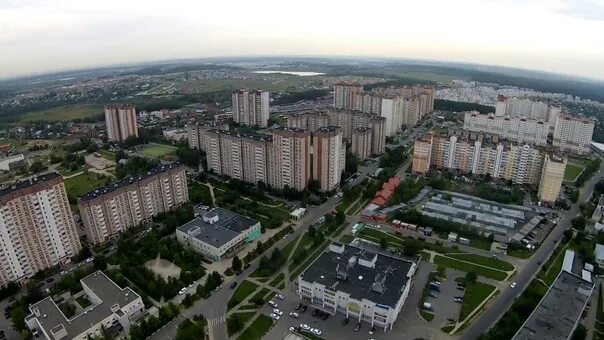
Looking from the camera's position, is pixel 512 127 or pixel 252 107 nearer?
pixel 512 127

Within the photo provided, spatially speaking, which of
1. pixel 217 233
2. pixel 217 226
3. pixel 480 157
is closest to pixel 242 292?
pixel 217 233

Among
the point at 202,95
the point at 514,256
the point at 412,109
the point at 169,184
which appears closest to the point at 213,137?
the point at 169,184

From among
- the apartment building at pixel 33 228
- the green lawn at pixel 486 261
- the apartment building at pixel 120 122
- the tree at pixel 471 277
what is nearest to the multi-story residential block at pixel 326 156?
the green lawn at pixel 486 261

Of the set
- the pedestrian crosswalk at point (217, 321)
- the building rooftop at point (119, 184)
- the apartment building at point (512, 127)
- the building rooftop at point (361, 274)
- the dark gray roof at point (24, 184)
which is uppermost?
the dark gray roof at point (24, 184)

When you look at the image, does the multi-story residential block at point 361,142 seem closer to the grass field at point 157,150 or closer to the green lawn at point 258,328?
the grass field at point 157,150

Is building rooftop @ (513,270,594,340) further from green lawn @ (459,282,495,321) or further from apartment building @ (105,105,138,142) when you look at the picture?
apartment building @ (105,105,138,142)

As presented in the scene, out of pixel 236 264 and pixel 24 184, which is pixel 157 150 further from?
pixel 236 264
